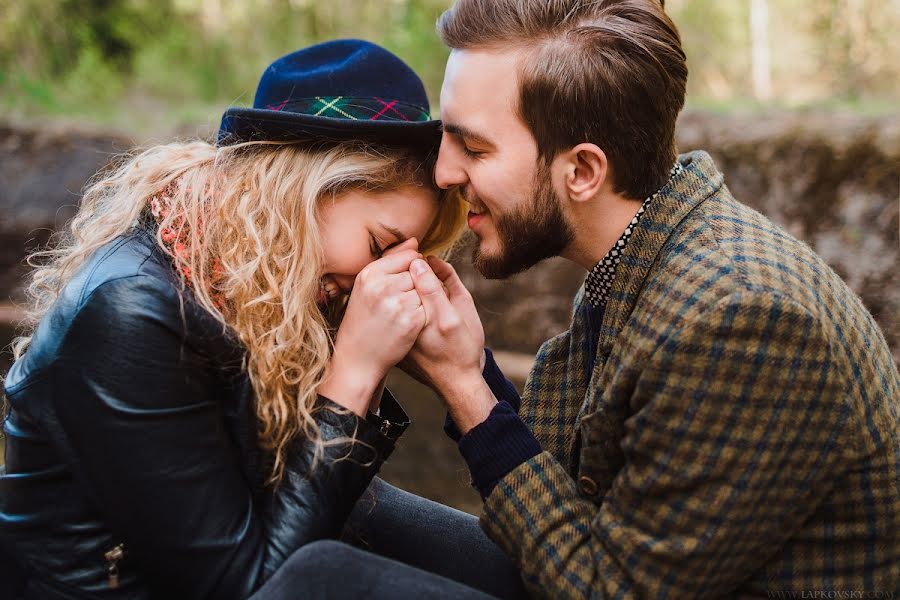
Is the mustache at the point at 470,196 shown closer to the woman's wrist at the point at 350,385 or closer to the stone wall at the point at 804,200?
the woman's wrist at the point at 350,385

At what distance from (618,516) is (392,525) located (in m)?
0.71

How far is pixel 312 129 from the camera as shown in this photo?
76.5 inches

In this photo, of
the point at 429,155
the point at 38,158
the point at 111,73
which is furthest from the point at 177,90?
the point at 429,155

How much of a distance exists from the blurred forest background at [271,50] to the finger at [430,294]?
3.44 metres

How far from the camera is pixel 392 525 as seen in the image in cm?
217

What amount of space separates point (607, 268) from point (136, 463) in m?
1.07

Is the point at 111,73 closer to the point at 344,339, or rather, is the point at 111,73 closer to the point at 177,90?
the point at 177,90

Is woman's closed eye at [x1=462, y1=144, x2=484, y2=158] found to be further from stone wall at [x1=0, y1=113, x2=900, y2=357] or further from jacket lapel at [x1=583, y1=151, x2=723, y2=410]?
stone wall at [x1=0, y1=113, x2=900, y2=357]

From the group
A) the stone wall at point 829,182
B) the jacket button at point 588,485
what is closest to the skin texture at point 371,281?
the jacket button at point 588,485

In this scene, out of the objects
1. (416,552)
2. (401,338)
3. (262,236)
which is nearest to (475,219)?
(401,338)

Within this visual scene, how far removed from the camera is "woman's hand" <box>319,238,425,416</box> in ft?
6.11

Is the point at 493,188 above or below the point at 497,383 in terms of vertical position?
above

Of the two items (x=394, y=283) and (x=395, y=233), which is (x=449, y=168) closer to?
(x=395, y=233)

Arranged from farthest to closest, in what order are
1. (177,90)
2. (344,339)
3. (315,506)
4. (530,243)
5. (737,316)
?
(177,90) < (530,243) < (344,339) < (315,506) < (737,316)
